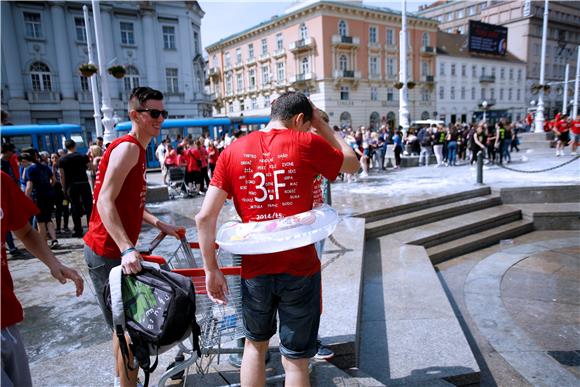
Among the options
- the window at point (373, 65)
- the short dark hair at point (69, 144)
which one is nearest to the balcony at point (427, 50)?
the window at point (373, 65)

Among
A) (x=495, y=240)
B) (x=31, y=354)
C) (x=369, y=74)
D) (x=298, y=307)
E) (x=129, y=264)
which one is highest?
(x=369, y=74)

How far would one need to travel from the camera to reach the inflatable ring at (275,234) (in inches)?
78.7

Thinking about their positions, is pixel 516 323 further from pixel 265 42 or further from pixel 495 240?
pixel 265 42

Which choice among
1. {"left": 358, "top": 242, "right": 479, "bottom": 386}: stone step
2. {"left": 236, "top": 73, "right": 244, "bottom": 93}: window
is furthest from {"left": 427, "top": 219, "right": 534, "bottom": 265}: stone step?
{"left": 236, "top": 73, "right": 244, "bottom": 93}: window

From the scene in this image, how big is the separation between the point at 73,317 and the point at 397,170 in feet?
45.5

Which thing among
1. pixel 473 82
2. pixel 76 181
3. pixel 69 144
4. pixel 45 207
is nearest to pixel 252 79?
pixel 473 82

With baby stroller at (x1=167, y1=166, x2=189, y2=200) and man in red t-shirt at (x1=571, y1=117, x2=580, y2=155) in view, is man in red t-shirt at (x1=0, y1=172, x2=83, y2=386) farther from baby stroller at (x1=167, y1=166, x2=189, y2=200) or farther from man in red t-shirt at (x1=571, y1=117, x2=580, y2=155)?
man in red t-shirt at (x1=571, y1=117, x2=580, y2=155)

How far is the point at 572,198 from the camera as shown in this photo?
31.5 feet

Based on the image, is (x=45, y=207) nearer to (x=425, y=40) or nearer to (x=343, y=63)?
(x=343, y=63)

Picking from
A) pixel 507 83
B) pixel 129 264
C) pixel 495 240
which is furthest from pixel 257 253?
pixel 507 83

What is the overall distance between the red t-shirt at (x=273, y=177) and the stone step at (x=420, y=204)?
571cm

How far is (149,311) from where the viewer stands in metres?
2.04

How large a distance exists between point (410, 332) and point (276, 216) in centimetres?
250

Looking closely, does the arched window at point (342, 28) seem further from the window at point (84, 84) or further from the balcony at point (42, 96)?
the balcony at point (42, 96)
